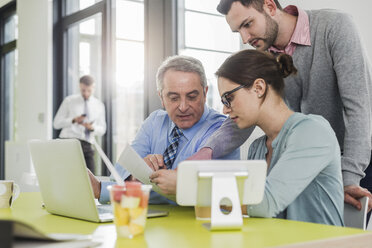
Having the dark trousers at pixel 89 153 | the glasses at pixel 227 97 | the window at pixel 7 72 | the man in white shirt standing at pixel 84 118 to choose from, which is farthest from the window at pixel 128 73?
the window at pixel 7 72

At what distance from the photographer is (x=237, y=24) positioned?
6.18 ft

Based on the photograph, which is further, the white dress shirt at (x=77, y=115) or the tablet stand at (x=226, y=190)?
the white dress shirt at (x=77, y=115)

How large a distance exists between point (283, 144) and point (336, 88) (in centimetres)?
50

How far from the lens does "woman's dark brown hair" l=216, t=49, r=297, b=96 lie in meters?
1.48

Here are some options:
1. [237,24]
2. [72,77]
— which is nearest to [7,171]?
[72,77]

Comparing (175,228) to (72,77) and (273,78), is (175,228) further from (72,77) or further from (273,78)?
(72,77)

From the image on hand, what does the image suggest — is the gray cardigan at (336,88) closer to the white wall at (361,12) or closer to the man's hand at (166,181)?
the man's hand at (166,181)

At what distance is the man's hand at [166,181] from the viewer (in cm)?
134

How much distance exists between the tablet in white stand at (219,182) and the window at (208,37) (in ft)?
5.69

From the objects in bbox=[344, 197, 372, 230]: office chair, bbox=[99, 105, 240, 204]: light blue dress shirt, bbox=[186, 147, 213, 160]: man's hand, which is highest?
bbox=[99, 105, 240, 204]: light blue dress shirt

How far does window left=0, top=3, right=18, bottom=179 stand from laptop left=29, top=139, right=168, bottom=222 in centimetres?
524

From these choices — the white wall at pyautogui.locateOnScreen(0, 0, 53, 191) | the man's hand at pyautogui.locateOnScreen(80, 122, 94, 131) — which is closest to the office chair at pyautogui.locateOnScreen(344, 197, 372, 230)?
the man's hand at pyautogui.locateOnScreen(80, 122, 94, 131)

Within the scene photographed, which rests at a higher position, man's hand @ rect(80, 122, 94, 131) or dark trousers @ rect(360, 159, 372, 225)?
man's hand @ rect(80, 122, 94, 131)

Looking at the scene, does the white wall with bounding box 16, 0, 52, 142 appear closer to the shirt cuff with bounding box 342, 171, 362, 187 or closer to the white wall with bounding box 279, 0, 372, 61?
the white wall with bounding box 279, 0, 372, 61
